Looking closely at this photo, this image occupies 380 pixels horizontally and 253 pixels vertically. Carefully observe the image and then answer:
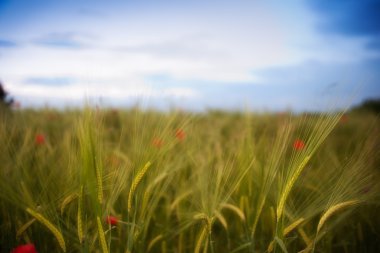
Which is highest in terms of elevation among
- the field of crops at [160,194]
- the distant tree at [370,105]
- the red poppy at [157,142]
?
the distant tree at [370,105]

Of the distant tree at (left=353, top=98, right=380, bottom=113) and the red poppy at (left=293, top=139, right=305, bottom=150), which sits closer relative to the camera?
the red poppy at (left=293, top=139, right=305, bottom=150)

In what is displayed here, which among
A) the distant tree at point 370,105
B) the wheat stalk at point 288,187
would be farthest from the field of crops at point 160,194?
the distant tree at point 370,105

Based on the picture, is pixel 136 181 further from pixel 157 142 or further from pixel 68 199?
pixel 68 199

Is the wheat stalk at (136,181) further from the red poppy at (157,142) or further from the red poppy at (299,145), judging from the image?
the red poppy at (299,145)

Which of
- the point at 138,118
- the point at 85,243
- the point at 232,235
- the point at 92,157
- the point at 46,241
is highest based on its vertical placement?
the point at 138,118

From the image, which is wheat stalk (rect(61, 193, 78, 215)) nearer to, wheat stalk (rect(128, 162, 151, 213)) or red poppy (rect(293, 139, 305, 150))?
wheat stalk (rect(128, 162, 151, 213))

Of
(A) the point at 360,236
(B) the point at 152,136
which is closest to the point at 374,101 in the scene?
(A) the point at 360,236

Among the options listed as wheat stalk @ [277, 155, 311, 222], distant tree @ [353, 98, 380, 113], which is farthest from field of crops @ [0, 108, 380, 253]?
distant tree @ [353, 98, 380, 113]

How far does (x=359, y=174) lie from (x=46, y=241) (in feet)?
3.96

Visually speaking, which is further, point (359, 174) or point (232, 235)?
point (232, 235)

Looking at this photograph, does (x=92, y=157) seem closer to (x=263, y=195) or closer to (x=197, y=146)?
(x=263, y=195)

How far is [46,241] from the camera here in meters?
1.05

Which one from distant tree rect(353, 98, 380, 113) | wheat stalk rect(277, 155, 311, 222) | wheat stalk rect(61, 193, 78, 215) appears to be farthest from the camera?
distant tree rect(353, 98, 380, 113)

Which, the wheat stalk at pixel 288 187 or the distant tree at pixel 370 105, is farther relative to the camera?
the distant tree at pixel 370 105
